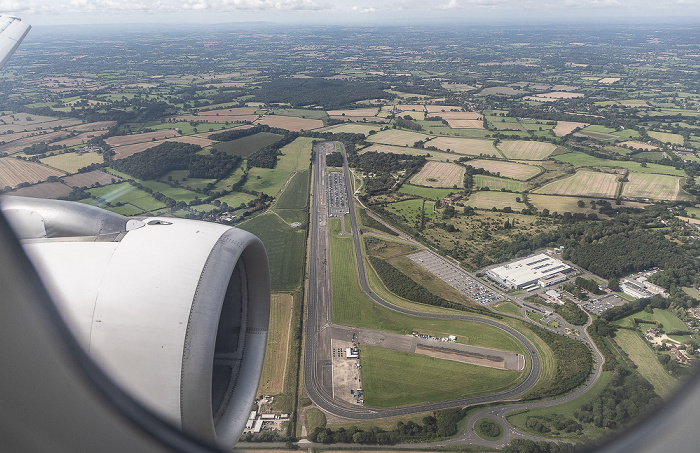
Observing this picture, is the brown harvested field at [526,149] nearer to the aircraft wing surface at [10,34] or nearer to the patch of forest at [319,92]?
the patch of forest at [319,92]

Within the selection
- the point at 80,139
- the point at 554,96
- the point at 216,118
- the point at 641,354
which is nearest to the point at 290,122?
the point at 216,118

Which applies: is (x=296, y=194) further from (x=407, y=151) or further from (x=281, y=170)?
(x=407, y=151)

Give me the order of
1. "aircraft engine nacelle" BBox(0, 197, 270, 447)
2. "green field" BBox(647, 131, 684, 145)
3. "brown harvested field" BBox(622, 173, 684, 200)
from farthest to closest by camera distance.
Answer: "green field" BBox(647, 131, 684, 145) < "brown harvested field" BBox(622, 173, 684, 200) < "aircraft engine nacelle" BBox(0, 197, 270, 447)

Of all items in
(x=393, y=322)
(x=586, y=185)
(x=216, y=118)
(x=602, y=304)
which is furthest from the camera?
(x=216, y=118)

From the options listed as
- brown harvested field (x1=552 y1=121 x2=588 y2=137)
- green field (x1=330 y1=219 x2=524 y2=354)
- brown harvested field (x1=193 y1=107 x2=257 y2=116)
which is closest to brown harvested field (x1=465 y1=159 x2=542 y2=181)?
brown harvested field (x1=552 y1=121 x2=588 y2=137)

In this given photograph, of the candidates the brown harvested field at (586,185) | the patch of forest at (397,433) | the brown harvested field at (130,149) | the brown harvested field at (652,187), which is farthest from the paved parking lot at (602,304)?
the brown harvested field at (130,149)

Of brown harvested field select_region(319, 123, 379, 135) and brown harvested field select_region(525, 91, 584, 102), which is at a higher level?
brown harvested field select_region(525, 91, 584, 102)

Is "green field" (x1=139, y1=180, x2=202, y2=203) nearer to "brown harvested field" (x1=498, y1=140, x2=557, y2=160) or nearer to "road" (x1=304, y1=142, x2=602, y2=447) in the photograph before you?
"road" (x1=304, y1=142, x2=602, y2=447)
